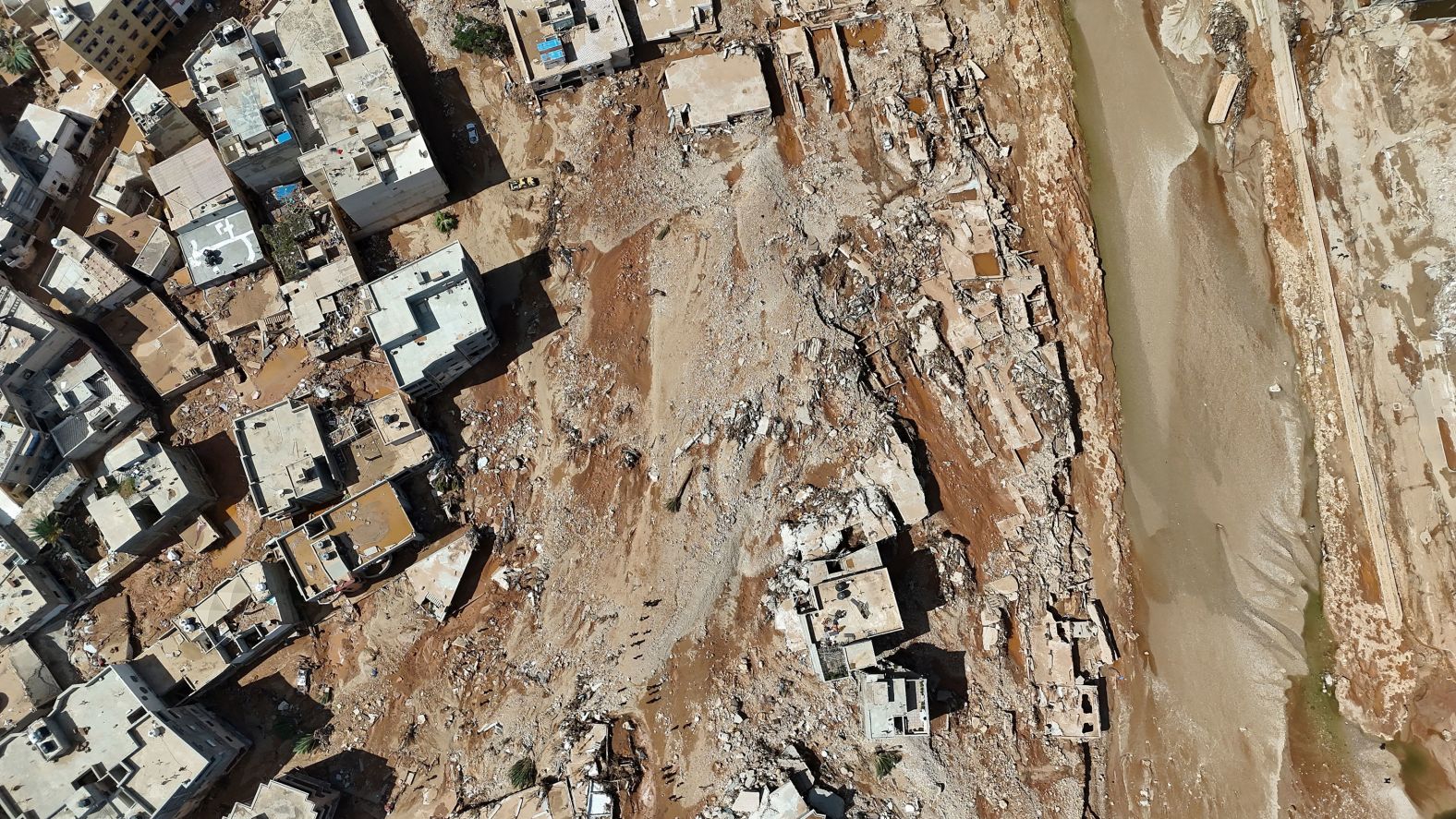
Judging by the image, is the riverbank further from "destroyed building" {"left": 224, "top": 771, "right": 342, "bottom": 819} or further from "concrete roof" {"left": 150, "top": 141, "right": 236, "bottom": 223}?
"concrete roof" {"left": 150, "top": 141, "right": 236, "bottom": 223}

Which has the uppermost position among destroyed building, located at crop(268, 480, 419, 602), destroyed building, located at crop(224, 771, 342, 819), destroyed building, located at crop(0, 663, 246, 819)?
destroyed building, located at crop(268, 480, 419, 602)

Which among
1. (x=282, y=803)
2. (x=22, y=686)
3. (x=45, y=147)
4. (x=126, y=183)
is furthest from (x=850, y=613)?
(x=45, y=147)

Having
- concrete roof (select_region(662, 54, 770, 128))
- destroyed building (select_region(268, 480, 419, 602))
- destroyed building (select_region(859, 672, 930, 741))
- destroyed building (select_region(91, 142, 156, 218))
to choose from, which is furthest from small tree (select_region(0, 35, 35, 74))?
destroyed building (select_region(859, 672, 930, 741))

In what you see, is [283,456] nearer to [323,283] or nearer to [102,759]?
[323,283]

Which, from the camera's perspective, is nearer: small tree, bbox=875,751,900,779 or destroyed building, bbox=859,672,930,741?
destroyed building, bbox=859,672,930,741

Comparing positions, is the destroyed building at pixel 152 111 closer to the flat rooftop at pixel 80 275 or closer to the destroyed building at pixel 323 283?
the flat rooftop at pixel 80 275

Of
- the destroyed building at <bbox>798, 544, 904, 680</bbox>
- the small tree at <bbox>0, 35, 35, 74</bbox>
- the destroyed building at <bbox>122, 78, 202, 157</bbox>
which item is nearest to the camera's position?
the destroyed building at <bbox>798, 544, 904, 680</bbox>

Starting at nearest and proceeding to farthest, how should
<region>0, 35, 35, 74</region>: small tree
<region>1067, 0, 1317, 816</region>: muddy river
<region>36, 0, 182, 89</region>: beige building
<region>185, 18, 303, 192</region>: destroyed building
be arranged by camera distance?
<region>185, 18, 303, 192</region>: destroyed building
<region>1067, 0, 1317, 816</region>: muddy river
<region>36, 0, 182, 89</region>: beige building
<region>0, 35, 35, 74</region>: small tree
